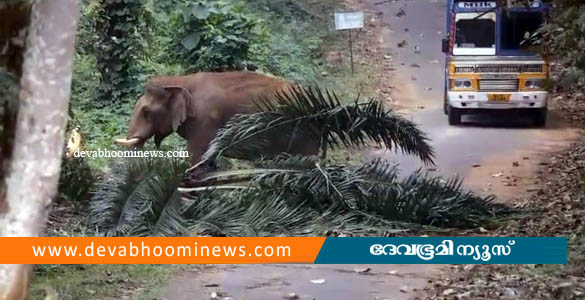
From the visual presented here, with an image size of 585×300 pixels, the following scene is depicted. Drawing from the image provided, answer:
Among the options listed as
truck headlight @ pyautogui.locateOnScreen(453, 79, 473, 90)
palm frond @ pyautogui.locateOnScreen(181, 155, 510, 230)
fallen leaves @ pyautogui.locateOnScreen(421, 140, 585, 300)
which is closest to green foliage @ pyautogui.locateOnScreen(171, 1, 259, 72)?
truck headlight @ pyautogui.locateOnScreen(453, 79, 473, 90)

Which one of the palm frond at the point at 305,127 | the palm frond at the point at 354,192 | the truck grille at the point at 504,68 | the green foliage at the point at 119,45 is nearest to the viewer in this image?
the palm frond at the point at 354,192

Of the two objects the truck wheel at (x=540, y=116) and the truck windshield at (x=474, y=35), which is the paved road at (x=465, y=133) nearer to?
the truck wheel at (x=540, y=116)

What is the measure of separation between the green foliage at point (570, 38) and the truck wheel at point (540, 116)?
22.0ft

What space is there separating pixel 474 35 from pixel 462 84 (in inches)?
30.3

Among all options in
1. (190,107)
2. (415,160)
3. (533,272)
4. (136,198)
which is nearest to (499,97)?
(415,160)

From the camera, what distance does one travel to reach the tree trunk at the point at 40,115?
4441 mm

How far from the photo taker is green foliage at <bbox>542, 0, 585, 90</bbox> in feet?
22.3

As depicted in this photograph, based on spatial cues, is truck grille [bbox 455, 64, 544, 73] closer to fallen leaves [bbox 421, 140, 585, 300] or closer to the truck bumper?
the truck bumper

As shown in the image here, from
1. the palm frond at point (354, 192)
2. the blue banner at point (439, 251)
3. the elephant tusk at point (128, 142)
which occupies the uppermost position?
the elephant tusk at point (128, 142)

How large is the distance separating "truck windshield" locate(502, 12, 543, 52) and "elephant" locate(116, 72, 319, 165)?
3758 millimetres

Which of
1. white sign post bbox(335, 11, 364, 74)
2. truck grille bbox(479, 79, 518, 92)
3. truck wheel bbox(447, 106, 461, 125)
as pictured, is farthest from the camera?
white sign post bbox(335, 11, 364, 74)

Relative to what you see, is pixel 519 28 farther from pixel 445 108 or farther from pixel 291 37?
pixel 291 37

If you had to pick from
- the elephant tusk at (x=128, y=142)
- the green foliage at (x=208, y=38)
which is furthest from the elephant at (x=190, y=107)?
the green foliage at (x=208, y=38)

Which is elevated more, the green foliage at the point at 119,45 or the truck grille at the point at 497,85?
the green foliage at the point at 119,45
